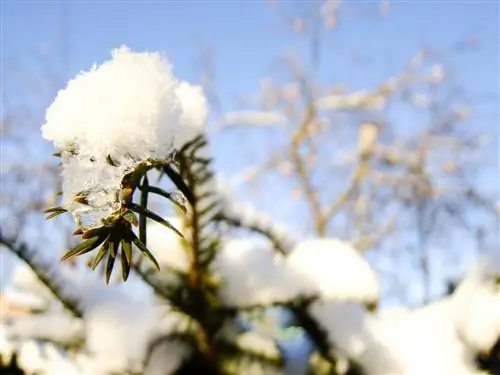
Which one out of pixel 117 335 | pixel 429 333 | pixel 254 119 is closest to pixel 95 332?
pixel 117 335

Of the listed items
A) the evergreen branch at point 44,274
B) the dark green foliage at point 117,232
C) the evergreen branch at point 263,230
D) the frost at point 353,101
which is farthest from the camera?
the frost at point 353,101

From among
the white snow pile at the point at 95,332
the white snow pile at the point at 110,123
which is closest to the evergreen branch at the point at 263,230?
the white snow pile at the point at 95,332

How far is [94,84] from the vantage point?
0.28 meters

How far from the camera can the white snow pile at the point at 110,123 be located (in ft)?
0.82

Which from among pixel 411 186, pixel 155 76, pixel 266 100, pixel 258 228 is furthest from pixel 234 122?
pixel 155 76

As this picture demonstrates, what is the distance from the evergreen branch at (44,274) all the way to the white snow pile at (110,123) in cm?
23

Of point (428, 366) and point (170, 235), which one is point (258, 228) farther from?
point (428, 366)

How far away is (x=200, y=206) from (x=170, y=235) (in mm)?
72

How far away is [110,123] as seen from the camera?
10.2 inches

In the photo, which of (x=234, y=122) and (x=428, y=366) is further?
(x=234, y=122)

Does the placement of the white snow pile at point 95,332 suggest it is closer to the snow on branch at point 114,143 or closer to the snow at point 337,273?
the snow at point 337,273

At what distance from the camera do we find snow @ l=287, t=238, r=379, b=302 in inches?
21.6

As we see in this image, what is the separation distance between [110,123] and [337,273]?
13.7 inches

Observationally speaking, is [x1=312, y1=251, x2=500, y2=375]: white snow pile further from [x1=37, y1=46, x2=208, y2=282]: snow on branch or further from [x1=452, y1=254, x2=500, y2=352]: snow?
[x1=37, y1=46, x2=208, y2=282]: snow on branch
